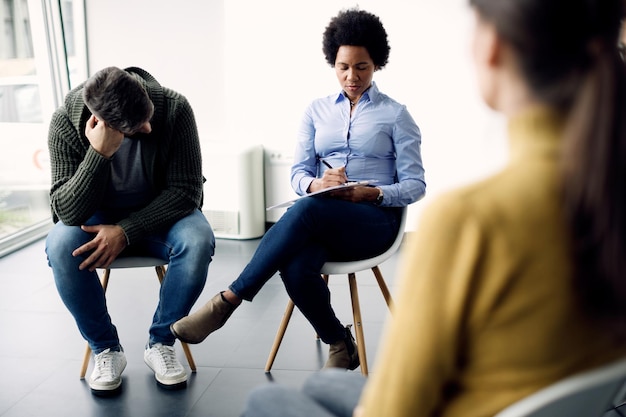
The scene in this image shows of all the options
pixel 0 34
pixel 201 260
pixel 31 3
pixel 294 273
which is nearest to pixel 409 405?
pixel 294 273

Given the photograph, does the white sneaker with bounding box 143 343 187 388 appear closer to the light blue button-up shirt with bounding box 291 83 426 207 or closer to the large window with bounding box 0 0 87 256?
the light blue button-up shirt with bounding box 291 83 426 207

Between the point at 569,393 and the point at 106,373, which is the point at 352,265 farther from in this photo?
the point at 569,393

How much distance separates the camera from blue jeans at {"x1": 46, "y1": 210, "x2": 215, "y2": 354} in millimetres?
2404

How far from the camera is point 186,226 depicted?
2.52 m

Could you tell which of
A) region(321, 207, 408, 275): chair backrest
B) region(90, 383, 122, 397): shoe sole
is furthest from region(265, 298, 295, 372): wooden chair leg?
region(90, 383, 122, 397): shoe sole

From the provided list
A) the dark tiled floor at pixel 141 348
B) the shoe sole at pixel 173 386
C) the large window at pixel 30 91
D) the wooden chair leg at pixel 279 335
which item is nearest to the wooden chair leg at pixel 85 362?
the dark tiled floor at pixel 141 348

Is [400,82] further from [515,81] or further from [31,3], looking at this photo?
[515,81]

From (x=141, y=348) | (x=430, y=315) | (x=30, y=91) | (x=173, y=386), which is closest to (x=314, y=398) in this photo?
(x=430, y=315)

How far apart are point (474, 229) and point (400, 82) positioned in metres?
3.44

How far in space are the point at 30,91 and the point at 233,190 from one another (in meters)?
1.51

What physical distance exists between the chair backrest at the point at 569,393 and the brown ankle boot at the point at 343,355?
1630 millimetres

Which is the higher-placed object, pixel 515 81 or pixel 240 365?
pixel 515 81

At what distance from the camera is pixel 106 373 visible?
96.7 inches

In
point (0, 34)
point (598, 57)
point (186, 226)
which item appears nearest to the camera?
point (598, 57)
